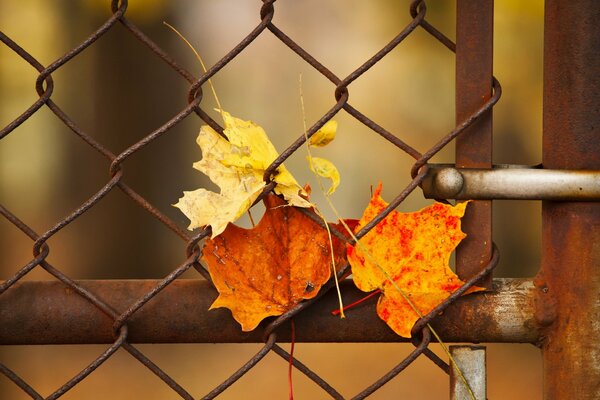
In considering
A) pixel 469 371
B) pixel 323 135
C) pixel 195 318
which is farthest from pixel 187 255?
pixel 469 371

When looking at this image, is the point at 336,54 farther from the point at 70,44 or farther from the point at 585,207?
the point at 585,207

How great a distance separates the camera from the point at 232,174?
0.73 meters

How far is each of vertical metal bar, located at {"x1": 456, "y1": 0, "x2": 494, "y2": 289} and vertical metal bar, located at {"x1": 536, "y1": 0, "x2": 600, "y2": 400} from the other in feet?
0.20

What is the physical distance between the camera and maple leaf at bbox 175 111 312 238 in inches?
27.9

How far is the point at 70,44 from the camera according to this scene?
431 cm

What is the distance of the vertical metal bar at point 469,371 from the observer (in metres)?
0.72

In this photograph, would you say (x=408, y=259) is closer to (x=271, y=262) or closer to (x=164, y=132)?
(x=271, y=262)

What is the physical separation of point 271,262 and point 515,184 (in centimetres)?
25

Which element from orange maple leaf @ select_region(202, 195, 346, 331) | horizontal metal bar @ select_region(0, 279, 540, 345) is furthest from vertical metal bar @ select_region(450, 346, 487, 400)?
orange maple leaf @ select_region(202, 195, 346, 331)

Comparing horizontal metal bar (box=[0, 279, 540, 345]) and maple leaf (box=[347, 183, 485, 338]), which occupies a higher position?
maple leaf (box=[347, 183, 485, 338])

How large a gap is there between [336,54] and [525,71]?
1.18 meters

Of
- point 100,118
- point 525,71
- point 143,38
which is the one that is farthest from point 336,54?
point 143,38

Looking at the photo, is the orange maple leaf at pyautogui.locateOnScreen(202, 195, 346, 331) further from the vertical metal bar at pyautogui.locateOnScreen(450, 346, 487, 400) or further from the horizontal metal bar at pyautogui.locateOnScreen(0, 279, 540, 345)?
the vertical metal bar at pyautogui.locateOnScreen(450, 346, 487, 400)

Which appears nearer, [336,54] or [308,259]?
[308,259]
